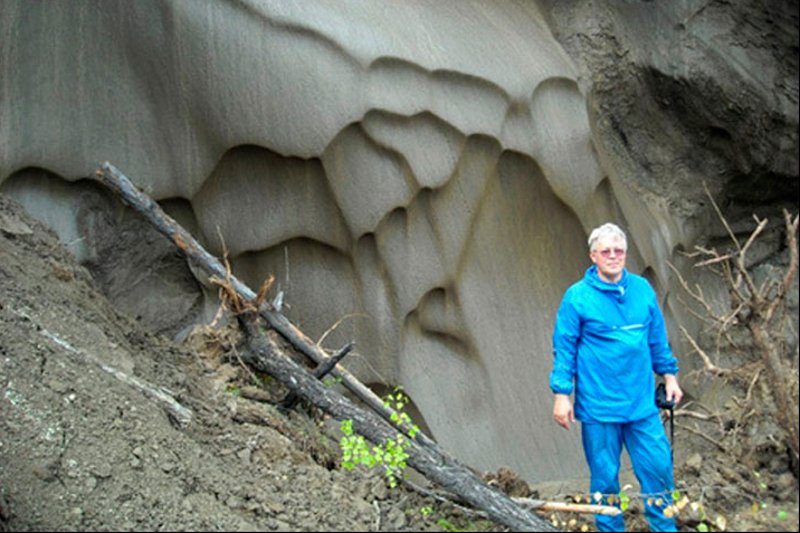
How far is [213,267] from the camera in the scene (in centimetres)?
593

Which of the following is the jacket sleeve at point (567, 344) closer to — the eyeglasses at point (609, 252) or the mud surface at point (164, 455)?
the eyeglasses at point (609, 252)

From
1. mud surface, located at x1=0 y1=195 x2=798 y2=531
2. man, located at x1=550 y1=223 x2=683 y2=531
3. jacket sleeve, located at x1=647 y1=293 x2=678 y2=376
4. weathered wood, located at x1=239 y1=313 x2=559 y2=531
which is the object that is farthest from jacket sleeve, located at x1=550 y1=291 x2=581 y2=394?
mud surface, located at x1=0 y1=195 x2=798 y2=531

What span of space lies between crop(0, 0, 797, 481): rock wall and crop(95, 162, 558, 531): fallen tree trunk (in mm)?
627

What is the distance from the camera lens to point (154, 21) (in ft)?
21.8

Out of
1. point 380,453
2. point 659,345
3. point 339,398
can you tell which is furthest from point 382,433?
point 659,345

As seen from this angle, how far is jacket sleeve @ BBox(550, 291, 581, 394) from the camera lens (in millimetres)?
4852

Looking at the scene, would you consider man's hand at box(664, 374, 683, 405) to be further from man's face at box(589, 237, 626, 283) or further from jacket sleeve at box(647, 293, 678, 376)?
man's face at box(589, 237, 626, 283)

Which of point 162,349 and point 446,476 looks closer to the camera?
point 446,476

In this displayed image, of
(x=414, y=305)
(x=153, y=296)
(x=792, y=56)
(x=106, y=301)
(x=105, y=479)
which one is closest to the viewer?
(x=105, y=479)

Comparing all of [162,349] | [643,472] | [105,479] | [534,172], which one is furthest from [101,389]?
[534,172]

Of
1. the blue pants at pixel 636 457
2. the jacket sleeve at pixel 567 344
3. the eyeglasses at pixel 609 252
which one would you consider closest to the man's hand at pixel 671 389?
the blue pants at pixel 636 457

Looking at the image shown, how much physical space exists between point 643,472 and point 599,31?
445 centimetres

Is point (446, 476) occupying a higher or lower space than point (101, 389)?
higher

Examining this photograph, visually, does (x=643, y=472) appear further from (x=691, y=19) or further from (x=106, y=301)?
(x=691, y=19)
